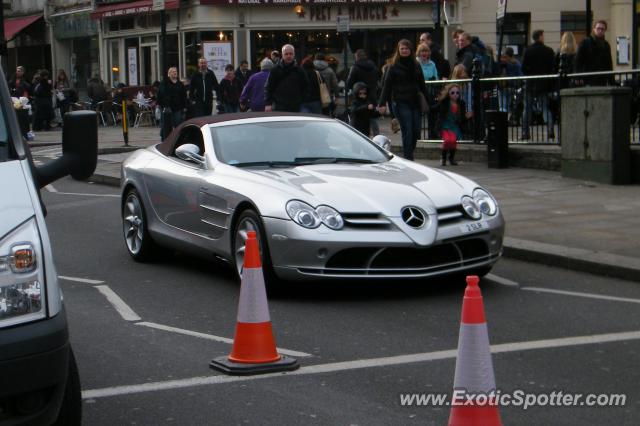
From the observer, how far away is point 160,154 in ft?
37.0

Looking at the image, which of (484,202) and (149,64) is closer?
(484,202)

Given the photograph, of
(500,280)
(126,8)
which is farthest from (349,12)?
(500,280)

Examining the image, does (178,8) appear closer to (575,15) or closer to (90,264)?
(575,15)

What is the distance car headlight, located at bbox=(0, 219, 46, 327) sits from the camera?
15.1ft

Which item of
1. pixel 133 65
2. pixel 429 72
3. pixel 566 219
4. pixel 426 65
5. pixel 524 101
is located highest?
pixel 133 65

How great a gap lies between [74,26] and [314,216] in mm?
40100

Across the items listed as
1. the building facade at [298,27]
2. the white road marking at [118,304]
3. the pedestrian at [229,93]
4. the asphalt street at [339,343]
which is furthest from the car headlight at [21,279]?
the building facade at [298,27]

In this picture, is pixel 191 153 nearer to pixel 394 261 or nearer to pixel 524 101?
pixel 394 261

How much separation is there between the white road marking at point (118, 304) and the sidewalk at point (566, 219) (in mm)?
3627

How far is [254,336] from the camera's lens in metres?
6.70

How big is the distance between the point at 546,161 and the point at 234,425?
12401 millimetres

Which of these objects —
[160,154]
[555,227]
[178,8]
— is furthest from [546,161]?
[178,8]

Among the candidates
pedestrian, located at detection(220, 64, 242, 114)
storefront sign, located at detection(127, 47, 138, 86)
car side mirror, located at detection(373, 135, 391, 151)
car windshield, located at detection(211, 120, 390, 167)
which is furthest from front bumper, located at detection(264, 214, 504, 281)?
storefront sign, located at detection(127, 47, 138, 86)

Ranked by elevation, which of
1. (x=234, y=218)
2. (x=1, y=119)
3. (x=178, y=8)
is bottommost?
(x=234, y=218)
